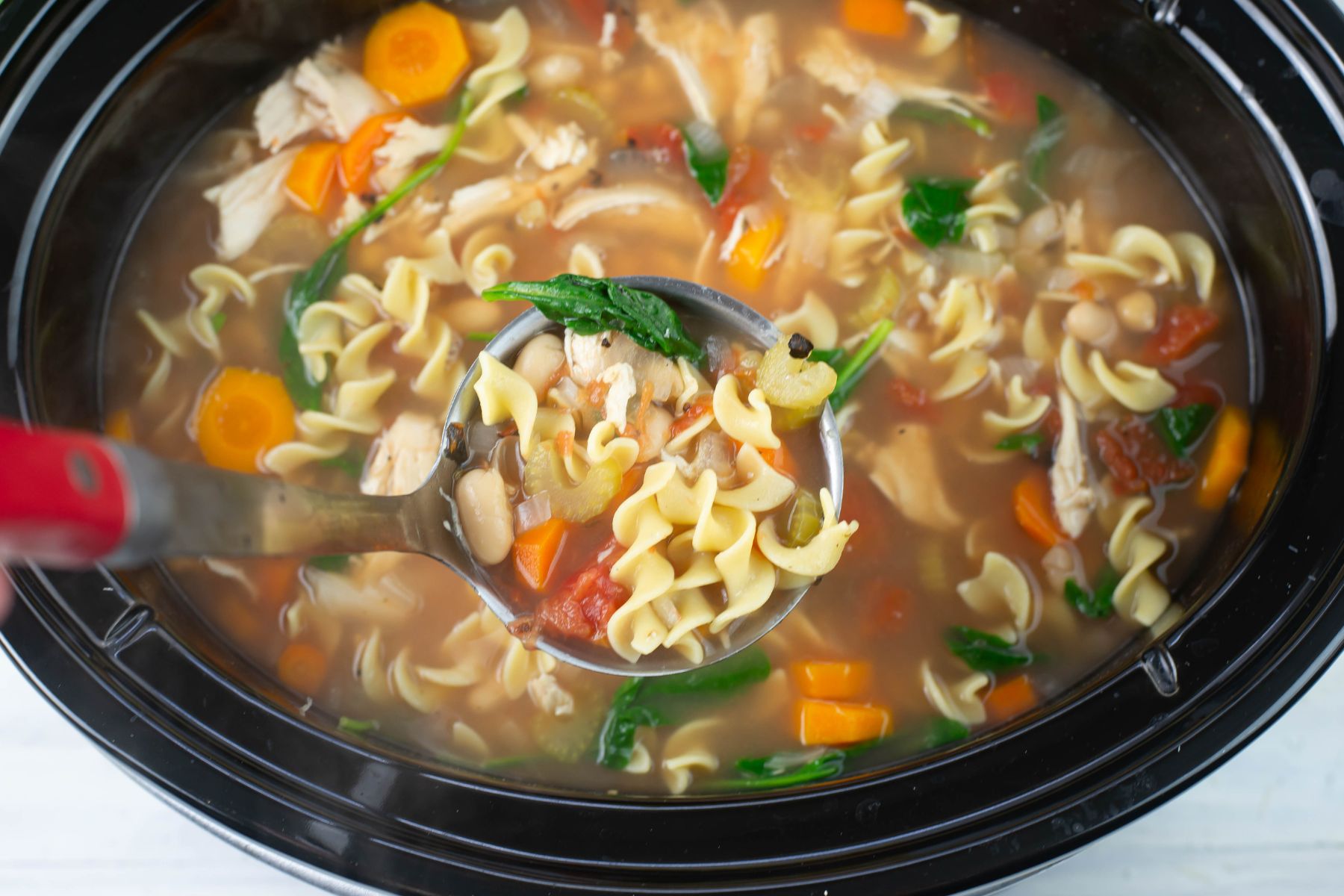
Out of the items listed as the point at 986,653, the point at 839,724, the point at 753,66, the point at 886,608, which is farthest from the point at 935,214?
the point at 839,724

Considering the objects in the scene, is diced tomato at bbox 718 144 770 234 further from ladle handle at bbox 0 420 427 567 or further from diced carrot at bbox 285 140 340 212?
ladle handle at bbox 0 420 427 567

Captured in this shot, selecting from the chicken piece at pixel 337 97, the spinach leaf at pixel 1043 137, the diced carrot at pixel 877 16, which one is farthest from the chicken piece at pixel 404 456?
the spinach leaf at pixel 1043 137

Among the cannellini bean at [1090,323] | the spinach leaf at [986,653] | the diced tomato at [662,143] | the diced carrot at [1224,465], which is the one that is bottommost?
the spinach leaf at [986,653]

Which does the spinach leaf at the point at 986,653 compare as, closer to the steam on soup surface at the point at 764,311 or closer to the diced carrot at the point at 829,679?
the steam on soup surface at the point at 764,311

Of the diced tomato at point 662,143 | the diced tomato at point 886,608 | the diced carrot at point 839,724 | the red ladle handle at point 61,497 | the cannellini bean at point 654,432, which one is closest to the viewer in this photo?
the red ladle handle at point 61,497

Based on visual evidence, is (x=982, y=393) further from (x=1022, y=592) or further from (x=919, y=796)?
(x=919, y=796)

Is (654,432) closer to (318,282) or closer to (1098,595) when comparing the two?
(318,282)

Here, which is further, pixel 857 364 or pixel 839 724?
pixel 857 364

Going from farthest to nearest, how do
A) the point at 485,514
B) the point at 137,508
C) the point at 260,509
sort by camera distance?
1. the point at 485,514
2. the point at 260,509
3. the point at 137,508
